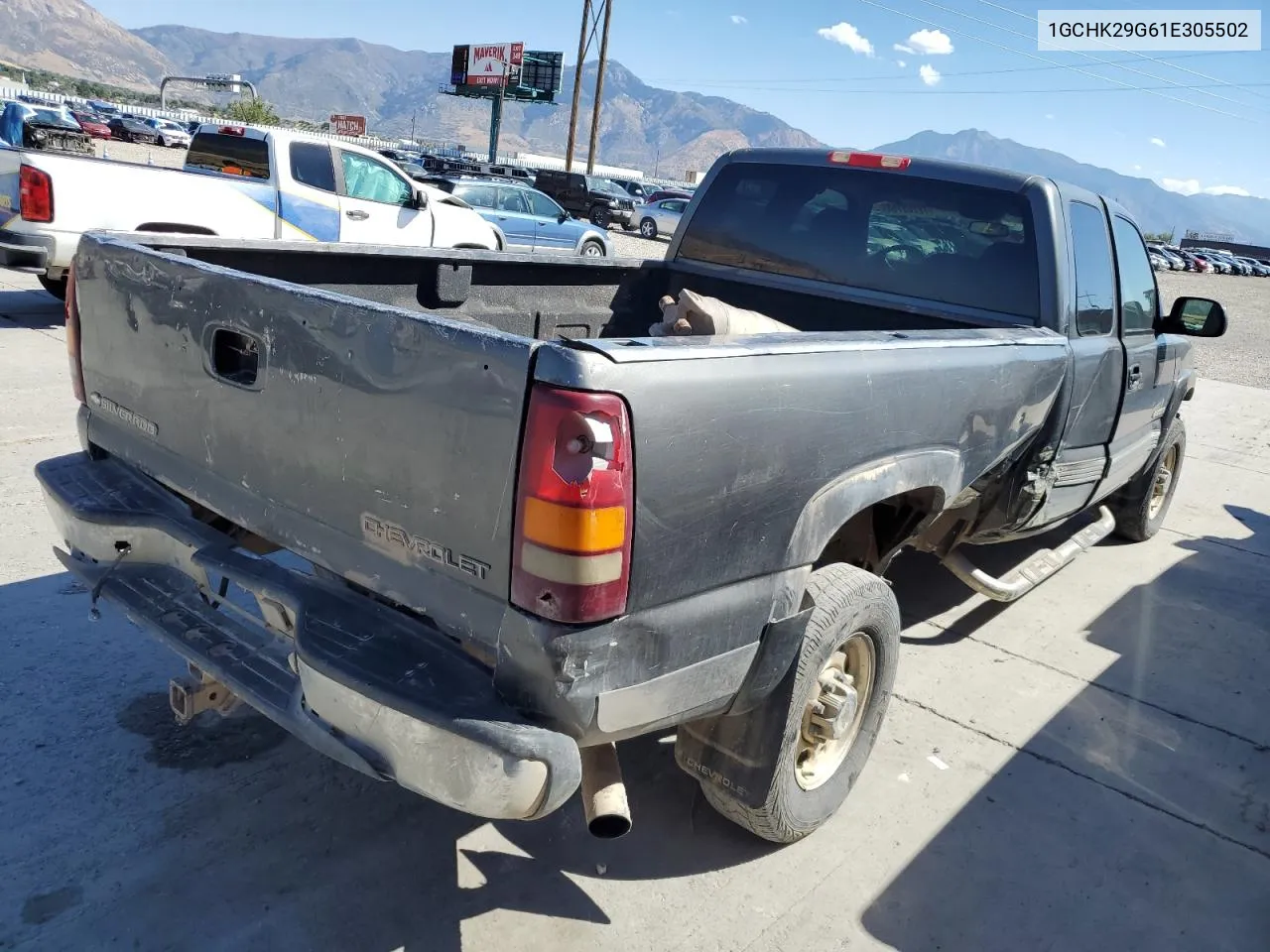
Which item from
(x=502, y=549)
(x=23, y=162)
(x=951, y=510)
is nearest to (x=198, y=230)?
(x=23, y=162)

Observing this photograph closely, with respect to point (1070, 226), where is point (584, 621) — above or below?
below

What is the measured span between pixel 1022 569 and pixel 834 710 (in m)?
1.99

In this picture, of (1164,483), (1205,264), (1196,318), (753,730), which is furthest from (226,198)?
(1205,264)

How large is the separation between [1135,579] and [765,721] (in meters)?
4.06

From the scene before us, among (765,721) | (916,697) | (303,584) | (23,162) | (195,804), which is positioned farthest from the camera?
(23,162)

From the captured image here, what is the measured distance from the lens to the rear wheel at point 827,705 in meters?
2.70

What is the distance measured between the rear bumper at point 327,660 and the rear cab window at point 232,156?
24.5 feet

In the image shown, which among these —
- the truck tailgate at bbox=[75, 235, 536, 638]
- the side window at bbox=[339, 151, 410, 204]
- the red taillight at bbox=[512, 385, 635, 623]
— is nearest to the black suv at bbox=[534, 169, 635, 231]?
the side window at bbox=[339, 151, 410, 204]

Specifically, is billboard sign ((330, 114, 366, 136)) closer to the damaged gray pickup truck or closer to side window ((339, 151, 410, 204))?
side window ((339, 151, 410, 204))

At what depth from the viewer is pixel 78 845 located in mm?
2723

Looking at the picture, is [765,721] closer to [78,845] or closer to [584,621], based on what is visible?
[584,621]

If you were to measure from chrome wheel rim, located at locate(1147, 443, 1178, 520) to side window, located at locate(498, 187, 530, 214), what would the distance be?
12.7 m

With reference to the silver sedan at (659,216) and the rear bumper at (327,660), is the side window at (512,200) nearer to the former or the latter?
the silver sedan at (659,216)

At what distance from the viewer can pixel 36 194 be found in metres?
8.16
